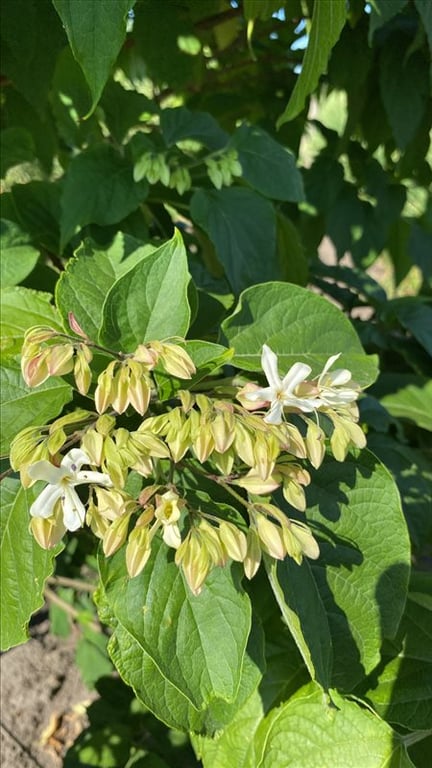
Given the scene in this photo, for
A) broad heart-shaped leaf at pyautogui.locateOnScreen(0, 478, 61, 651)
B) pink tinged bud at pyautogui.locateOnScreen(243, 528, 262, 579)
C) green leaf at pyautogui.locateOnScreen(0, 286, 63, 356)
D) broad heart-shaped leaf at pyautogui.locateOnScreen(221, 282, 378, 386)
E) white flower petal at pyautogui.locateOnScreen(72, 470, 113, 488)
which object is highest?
broad heart-shaped leaf at pyautogui.locateOnScreen(221, 282, 378, 386)

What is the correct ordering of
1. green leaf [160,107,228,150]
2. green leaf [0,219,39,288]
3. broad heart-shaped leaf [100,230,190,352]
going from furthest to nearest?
green leaf [160,107,228,150], green leaf [0,219,39,288], broad heart-shaped leaf [100,230,190,352]

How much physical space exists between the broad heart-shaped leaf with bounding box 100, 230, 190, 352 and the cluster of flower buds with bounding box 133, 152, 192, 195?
0.69ft

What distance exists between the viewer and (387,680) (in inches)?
26.5

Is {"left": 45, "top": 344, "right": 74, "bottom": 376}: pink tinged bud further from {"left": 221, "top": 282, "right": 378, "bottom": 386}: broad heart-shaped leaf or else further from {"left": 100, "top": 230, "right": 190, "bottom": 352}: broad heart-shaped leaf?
{"left": 221, "top": 282, "right": 378, "bottom": 386}: broad heart-shaped leaf

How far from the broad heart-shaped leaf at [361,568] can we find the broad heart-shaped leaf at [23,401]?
23 centimetres

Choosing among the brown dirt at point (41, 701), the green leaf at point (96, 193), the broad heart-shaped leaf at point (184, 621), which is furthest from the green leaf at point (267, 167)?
the brown dirt at point (41, 701)

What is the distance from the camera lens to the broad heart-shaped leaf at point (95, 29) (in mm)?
466

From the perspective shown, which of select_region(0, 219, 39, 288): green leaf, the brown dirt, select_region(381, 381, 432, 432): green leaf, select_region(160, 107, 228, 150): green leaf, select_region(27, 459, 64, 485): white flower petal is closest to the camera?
select_region(27, 459, 64, 485): white flower petal

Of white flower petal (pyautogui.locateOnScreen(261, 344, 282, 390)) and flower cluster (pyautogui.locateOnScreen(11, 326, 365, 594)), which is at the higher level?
white flower petal (pyautogui.locateOnScreen(261, 344, 282, 390))

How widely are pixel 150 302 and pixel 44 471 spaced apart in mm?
180

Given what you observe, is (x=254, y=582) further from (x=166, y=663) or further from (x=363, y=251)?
(x=363, y=251)

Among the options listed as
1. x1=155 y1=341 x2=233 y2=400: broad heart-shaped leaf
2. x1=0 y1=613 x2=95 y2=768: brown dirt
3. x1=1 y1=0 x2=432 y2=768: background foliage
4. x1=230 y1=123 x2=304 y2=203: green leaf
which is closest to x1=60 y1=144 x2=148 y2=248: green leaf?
x1=1 y1=0 x2=432 y2=768: background foliage

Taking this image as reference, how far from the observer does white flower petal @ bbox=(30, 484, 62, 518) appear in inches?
18.5

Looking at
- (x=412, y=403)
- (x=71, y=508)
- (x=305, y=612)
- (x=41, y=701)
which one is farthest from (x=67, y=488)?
(x=41, y=701)
